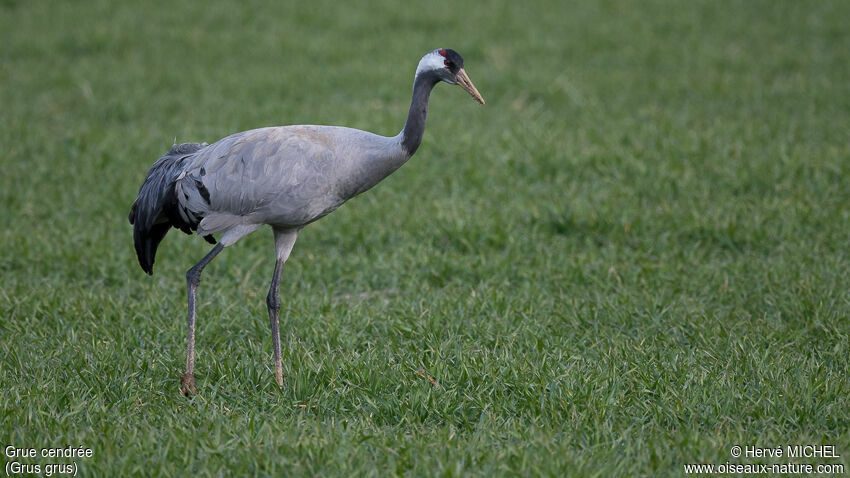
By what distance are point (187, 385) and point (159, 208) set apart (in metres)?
1.02

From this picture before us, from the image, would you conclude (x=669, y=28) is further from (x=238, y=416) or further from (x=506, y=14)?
(x=238, y=416)

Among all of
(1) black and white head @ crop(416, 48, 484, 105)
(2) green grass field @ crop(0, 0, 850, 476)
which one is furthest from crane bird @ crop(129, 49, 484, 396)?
(2) green grass field @ crop(0, 0, 850, 476)

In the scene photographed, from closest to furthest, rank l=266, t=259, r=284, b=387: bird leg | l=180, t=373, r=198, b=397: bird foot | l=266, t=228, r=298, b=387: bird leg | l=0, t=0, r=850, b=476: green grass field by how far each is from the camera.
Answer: l=0, t=0, r=850, b=476: green grass field < l=180, t=373, r=198, b=397: bird foot < l=266, t=259, r=284, b=387: bird leg < l=266, t=228, r=298, b=387: bird leg

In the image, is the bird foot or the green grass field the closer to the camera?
the green grass field

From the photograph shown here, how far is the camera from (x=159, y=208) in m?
4.72

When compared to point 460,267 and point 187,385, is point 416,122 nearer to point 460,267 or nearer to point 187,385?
point 187,385

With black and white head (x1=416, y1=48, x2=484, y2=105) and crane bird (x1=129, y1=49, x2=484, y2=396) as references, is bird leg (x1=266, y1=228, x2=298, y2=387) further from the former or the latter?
black and white head (x1=416, y1=48, x2=484, y2=105)

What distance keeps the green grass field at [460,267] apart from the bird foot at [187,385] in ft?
0.20

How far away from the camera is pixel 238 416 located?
3916mm

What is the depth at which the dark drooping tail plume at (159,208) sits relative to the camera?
15.4 ft

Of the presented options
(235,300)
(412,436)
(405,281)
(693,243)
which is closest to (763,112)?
(693,243)

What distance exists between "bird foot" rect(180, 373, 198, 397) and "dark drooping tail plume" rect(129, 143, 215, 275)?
855mm

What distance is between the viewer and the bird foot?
4.32 metres

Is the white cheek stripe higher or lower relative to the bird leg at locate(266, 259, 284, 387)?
higher
